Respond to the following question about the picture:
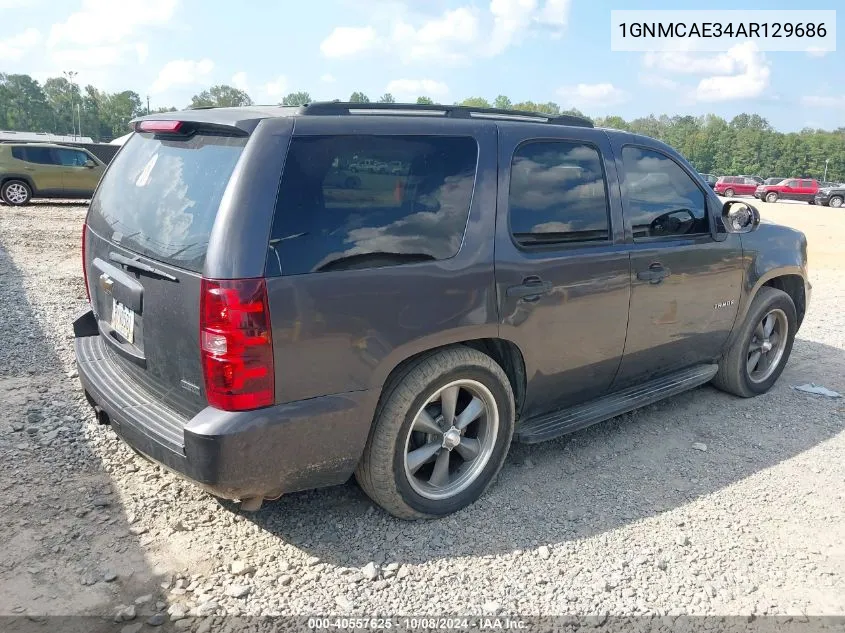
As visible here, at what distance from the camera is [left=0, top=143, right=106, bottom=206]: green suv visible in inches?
683

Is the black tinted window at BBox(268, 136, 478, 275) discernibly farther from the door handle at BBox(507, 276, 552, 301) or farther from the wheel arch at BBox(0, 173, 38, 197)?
the wheel arch at BBox(0, 173, 38, 197)

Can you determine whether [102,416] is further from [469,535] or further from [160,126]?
[469,535]

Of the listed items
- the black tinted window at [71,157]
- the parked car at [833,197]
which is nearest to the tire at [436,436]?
the black tinted window at [71,157]

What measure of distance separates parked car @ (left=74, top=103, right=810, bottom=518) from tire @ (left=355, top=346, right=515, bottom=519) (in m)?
0.01

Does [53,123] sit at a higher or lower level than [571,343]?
higher

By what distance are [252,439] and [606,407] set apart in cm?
218

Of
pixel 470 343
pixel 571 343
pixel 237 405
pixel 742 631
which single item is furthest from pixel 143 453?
pixel 742 631

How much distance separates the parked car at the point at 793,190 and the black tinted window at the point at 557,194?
44398mm

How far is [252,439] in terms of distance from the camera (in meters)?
2.60

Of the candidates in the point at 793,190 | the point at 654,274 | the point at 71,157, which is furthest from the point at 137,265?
the point at 793,190

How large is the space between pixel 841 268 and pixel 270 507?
12600 millimetres

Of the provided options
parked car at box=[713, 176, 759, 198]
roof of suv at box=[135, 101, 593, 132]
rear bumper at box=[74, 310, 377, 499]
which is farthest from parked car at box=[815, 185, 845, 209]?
rear bumper at box=[74, 310, 377, 499]

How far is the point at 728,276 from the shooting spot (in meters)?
4.50

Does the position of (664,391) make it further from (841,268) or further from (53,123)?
(53,123)
